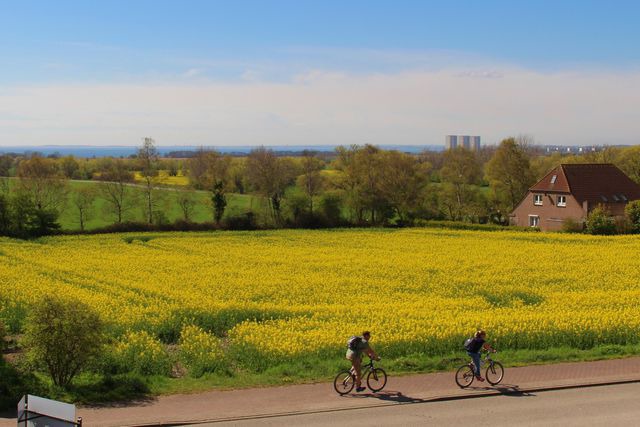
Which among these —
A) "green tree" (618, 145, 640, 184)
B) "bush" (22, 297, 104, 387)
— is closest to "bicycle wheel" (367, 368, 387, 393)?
"bush" (22, 297, 104, 387)

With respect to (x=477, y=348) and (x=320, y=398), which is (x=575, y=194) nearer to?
(x=477, y=348)

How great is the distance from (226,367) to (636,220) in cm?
4919

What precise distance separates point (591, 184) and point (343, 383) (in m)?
55.5

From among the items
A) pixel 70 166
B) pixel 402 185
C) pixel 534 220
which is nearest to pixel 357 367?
pixel 534 220

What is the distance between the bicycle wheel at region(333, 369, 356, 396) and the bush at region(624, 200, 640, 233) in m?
48.7

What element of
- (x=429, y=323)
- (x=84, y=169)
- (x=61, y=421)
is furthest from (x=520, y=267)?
(x=84, y=169)

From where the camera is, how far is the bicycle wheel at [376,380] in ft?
56.7

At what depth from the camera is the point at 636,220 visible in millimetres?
58750

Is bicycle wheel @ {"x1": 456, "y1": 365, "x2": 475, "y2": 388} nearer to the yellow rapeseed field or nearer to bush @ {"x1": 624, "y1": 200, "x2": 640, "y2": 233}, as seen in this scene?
the yellow rapeseed field

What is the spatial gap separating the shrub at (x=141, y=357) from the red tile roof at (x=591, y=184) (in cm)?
5219

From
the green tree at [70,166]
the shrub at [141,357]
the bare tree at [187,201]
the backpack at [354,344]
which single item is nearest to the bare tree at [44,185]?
the bare tree at [187,201]

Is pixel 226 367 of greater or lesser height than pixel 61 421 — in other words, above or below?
below

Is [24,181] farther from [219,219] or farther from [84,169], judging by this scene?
[84,169]

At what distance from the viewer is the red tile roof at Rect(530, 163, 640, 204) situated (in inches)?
2549
